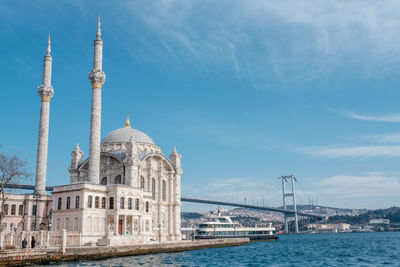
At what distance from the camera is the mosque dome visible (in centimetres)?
4756

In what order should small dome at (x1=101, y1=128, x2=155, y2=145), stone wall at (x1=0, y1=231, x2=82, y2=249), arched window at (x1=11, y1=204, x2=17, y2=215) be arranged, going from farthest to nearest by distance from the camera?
small dome at (x1=101, y1=128, x2=155, y2=145) < arched window at (x1=11, y1=204, x2=17, y2=215) < stone wall at (x1=0, y1=231, x2=82, y2=249)

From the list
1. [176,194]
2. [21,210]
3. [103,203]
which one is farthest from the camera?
[176,194]

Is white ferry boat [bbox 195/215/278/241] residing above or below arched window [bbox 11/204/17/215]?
below

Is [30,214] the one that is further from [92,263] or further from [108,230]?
[92,263]

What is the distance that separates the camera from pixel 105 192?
36.2m

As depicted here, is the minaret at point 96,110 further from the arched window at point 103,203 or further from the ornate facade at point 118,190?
the arched window at point 103,203

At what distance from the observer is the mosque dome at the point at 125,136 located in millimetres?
47562

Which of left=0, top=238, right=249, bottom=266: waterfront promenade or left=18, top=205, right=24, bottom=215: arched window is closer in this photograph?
left=0, top=238, right=249, bottom=266: waterfront promenade

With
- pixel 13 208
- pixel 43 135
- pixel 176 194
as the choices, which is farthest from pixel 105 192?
pixel 176 194

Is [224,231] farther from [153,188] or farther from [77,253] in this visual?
[77,253]

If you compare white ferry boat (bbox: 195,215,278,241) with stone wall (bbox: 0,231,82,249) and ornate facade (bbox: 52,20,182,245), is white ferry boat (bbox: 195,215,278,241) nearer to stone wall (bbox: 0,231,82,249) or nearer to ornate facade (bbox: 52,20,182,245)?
ornate facade (bbox: 52,20,182,245)

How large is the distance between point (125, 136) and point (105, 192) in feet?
40.7

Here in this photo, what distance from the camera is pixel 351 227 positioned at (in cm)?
15062

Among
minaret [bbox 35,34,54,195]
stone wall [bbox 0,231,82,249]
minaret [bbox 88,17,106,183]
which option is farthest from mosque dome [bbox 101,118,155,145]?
stone wall [bbox 0,231,82,249]
